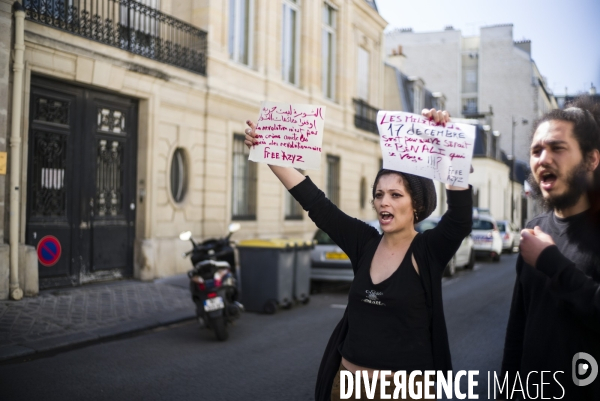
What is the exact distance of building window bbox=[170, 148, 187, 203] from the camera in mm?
13297

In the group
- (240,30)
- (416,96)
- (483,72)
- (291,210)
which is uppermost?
(483,72)

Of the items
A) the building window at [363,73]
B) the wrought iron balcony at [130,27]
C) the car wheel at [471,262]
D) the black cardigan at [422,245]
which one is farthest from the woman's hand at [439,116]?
the building window at [363,73]

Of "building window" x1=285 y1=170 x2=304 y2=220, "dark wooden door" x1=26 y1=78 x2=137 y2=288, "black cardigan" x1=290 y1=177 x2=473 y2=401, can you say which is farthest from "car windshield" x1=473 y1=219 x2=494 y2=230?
"black cardigan" x1=290 y1=177 x2=473 y2=401

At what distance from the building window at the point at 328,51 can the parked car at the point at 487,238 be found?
7.14 m

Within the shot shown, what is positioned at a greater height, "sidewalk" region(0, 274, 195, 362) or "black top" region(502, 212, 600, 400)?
"black top" region(502, 212, 600, 400)

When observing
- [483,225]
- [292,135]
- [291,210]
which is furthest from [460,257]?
[292,135]

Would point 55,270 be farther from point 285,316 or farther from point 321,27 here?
point 321,27

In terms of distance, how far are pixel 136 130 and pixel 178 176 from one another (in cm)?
165

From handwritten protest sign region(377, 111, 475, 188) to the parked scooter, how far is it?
5.22m

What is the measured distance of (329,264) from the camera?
11938 mm

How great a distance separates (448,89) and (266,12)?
35.6 metres

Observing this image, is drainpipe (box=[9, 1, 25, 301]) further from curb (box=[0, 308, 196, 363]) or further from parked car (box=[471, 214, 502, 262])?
parked car (box=[471, 214, 502, 262])

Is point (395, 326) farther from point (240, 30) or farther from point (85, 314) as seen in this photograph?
point (240, 30)

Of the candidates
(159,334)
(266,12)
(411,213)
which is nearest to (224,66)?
(266,12)
